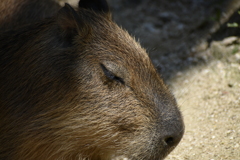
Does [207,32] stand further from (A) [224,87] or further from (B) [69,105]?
(B) [69,105]

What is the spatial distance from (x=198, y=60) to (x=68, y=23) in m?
3.27

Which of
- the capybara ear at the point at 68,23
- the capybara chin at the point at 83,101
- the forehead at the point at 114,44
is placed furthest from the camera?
the forehead at the point at 114,44

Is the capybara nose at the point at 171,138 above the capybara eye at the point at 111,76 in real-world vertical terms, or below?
below

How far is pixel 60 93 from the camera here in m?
3.69

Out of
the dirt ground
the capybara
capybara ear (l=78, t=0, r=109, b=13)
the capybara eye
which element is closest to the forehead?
the capybara eye

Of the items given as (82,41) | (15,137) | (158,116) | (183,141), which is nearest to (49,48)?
(82,41)

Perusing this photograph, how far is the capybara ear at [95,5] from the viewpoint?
440 centimetres

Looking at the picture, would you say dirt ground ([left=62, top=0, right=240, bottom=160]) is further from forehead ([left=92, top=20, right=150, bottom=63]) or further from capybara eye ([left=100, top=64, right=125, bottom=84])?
capybara eye ([left=100, top=64, right=125, bottom=84])

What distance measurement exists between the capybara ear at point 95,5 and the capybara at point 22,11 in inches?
45.0

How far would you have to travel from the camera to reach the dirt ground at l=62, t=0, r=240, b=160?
465 cm

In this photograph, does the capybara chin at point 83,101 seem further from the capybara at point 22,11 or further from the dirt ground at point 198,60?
the capybara at point 22,11

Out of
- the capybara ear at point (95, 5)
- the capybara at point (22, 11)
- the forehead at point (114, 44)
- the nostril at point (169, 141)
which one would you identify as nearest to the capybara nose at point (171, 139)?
the nostril at point (169, 141)

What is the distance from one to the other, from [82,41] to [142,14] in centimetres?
441

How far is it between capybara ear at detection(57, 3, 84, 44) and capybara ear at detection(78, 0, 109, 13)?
0.70m
